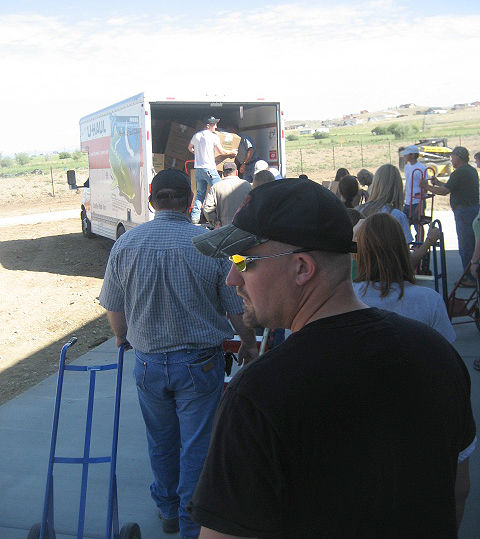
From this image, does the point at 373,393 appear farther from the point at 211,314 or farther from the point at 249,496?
the point at 211,314

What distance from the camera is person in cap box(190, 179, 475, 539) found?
47.3 inches

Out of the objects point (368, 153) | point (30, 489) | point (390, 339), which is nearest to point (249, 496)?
point (390, 339)

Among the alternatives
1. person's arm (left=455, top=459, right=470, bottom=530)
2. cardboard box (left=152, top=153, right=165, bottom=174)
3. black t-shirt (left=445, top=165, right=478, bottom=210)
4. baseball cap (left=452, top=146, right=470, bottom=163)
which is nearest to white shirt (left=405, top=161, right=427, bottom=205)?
baseball cap (left=452, top=146, right=470, bottom=163)

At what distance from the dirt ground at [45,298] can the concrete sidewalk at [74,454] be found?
84 centimetres

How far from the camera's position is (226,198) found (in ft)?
27.0

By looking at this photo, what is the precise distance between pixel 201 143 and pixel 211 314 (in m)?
6.94

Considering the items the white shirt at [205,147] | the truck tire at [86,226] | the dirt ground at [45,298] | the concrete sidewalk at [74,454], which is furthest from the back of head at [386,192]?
the truck tire at [86,226]

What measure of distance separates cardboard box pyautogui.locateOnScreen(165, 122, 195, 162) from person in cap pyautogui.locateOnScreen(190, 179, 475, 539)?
34.7ft

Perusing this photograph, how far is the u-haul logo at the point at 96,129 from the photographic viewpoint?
41.7ft

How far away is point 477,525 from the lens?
3680mm

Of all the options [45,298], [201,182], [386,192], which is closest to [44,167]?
[45,298]

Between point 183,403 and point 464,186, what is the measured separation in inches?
281

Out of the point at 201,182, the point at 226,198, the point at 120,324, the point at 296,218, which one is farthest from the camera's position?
the point at 201,182

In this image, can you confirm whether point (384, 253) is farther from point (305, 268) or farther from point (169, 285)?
point (305, 268)
